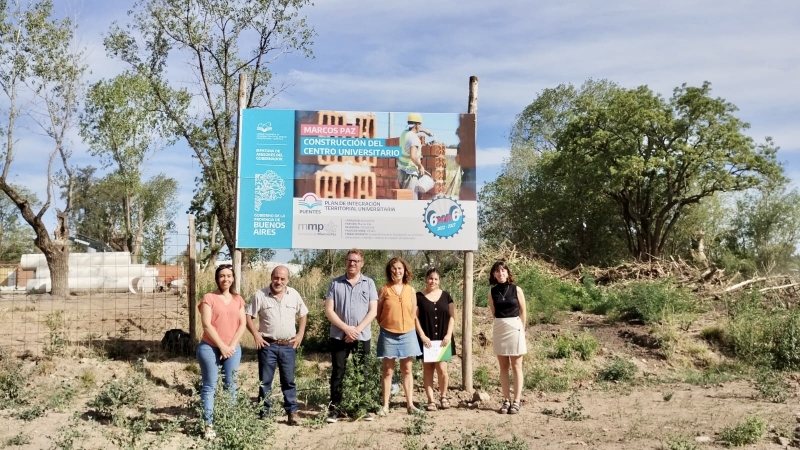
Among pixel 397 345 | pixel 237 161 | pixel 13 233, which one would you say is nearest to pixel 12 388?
pixel 237 161

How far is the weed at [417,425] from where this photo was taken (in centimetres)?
629

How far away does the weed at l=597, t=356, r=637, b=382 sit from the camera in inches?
366

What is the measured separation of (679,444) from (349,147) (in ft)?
16.0

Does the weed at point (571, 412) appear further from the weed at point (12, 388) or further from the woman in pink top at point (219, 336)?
the weed at point (12, 388)

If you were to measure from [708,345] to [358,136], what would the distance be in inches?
253

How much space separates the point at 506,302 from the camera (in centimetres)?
739

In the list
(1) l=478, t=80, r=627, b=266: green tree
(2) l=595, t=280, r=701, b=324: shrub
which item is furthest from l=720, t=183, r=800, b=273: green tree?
(2) l=595, t=280, r=701, b=324: shrub

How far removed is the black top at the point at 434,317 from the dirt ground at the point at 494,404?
848mm

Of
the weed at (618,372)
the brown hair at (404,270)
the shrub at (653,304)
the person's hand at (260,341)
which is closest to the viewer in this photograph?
the person's hand at (260,341)

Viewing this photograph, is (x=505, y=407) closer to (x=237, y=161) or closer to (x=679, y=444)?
(x=679, y=444)

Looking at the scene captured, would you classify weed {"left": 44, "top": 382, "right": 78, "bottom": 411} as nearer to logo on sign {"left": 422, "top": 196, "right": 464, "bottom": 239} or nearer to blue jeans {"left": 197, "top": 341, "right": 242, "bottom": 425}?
blue jeans {"left": 197, "top": 341, "right": 242, "bottom": 425}

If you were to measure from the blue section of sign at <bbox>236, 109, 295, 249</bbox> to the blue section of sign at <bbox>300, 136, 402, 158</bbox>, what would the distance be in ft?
0.83

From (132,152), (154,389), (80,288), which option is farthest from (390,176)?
(132,152)

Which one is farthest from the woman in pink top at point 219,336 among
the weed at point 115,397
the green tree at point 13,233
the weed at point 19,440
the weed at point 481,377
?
the green tree at point 13,233
